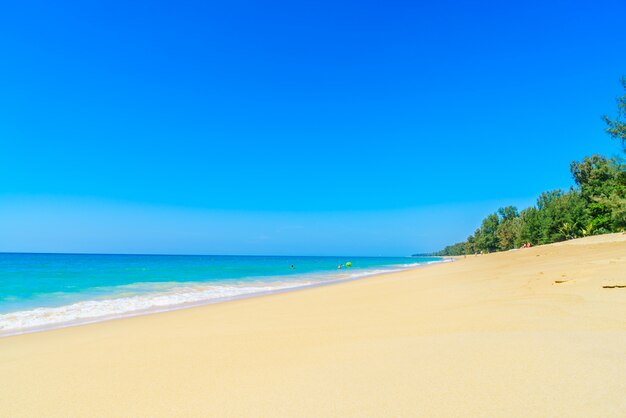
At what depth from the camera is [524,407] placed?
223cm

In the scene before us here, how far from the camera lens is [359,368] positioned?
3.18 meters

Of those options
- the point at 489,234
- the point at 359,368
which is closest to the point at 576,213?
the point at 489,234

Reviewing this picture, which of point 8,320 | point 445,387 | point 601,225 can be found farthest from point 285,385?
point 601,225

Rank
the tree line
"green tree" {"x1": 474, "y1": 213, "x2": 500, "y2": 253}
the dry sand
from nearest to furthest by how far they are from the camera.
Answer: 1. the dry sand
2. the tree line
3. "green tree" {"x1": 474, "y1": 213, "x2": 500, "y2": 253}

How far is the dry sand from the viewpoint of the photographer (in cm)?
244

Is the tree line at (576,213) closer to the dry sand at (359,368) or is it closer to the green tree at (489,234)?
the green tree at (489,234)

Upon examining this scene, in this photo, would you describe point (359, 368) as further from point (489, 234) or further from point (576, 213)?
point (489, 234)

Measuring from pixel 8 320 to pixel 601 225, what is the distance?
6057 centimetres

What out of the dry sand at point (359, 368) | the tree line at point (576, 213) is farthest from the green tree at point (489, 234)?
the dry sand at point (359, 368)

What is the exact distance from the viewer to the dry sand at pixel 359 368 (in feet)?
8.00

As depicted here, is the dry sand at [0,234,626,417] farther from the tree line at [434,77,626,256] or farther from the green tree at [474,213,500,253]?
the green tree at [474,213,500,253]

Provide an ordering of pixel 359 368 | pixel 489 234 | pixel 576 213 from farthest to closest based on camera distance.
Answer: pixel 489 234
pixel 576 213
pixel 359 368

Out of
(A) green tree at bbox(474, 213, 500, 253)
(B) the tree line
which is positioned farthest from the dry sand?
(A) green tree at bbox(474, 213, 500, 253)

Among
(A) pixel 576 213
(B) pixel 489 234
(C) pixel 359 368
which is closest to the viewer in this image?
(C) pixel 359 368
